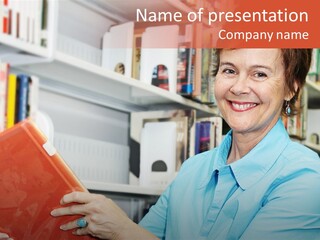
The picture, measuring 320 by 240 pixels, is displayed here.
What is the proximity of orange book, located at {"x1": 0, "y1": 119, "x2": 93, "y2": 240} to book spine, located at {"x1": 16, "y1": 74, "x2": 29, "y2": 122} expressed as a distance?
0.40 meters

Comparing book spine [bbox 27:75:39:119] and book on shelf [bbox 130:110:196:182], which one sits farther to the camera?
book on shelf [bbox 130:110:196:182]

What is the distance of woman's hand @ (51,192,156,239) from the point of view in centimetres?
99

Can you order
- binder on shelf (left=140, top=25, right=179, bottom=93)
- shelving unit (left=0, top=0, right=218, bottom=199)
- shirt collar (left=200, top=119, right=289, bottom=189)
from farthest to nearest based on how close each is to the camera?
binder on shelf (left=140, top=25, right=179, bottom=93), shelving unit (left=0, top=0, right=218, bottom=199), shirt collar (left=200, top=119, right=289, bottom=189)

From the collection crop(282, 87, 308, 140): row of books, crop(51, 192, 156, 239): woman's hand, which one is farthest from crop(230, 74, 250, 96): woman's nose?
crop(282, 87, 308, 140): row of books

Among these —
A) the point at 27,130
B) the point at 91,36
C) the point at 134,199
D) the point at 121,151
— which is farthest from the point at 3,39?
the point at 134,199

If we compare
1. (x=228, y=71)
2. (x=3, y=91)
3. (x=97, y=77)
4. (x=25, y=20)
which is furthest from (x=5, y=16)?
(x=228, y=71)

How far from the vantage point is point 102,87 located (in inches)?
72.7

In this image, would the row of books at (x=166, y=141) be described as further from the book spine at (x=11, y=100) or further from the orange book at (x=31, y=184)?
the orange book at (x=31, y=184)

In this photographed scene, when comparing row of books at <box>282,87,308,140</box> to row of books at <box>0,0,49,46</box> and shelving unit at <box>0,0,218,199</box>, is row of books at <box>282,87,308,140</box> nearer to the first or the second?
shelving unit at <box>0,0,218,199</box>

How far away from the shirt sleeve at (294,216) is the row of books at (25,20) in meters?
0.68

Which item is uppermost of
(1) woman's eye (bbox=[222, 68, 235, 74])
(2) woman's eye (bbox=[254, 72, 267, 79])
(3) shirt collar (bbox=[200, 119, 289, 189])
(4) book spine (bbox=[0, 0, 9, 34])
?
(4) book spine (bbox=[0, 0, 9, 34])

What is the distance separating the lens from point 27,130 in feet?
3.04

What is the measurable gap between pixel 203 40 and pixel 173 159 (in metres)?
0.42

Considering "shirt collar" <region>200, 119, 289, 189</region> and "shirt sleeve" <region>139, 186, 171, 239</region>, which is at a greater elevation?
"shirt collar" <region>200, 119, 289, 189</region>
